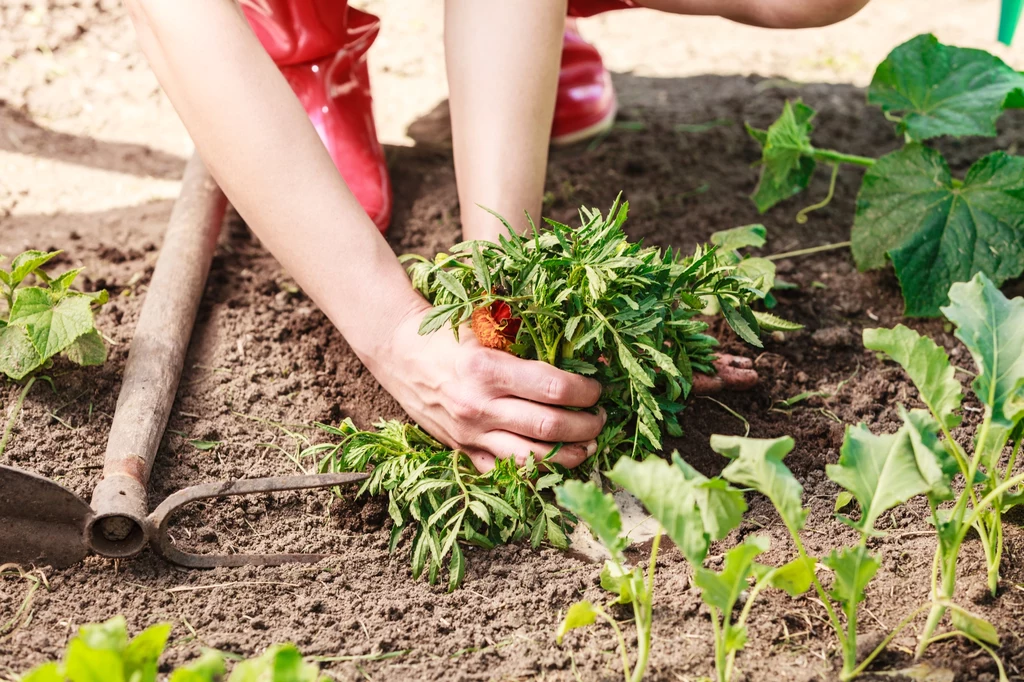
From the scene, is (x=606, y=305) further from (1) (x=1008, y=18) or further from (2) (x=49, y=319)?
(1) (x=1008, y=18)

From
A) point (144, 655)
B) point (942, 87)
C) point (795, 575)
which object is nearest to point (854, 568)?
point (795, 575)

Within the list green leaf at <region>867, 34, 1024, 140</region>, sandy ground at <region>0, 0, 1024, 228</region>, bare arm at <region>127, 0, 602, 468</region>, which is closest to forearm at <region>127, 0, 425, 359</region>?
bare arm at <region>127, 0, 602, 468</region>

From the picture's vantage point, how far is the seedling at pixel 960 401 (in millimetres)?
1257

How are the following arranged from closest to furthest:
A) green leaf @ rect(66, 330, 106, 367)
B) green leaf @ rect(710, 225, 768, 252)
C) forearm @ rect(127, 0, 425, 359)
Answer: forearm @ rect(127, 0, 425, 359) → green leaf @ rect(66, 330, 106, 367) → green leaf @ rect(710, 225, 768, 252)

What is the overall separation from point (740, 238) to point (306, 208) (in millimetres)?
892

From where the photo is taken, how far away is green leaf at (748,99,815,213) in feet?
7.34

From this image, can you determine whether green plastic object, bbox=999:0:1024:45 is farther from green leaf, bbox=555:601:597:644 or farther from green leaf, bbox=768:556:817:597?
green leaf, bbox=555:601:597:644

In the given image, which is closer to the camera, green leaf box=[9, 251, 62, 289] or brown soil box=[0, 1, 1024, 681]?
brown soil box=[0, 1, 1024, 681]

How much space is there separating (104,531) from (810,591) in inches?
43.7

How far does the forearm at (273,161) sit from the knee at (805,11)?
3.38 ft

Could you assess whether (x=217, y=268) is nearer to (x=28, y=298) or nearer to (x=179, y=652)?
(x=28, y=298)

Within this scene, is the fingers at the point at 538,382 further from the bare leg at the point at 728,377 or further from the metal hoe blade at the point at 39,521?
the metal hoe blade at the point at 39,521

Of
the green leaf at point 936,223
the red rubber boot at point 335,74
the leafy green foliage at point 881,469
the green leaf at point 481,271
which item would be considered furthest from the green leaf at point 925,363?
the red rubber boot at point 335,74

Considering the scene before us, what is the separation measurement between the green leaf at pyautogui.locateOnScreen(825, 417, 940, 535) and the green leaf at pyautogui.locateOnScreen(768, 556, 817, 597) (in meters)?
0.09
